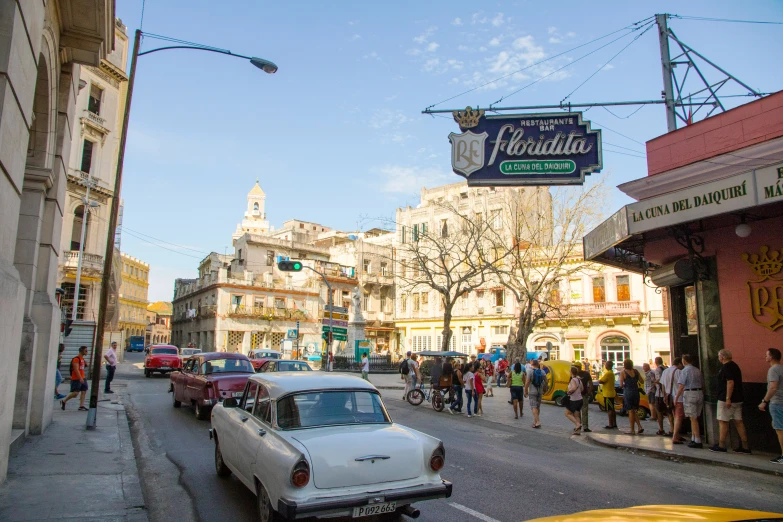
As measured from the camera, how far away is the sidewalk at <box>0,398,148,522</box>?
574 centimetres

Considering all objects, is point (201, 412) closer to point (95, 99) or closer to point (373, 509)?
point (373, 509)

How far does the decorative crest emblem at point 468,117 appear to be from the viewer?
34.0 feet

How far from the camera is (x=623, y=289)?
41.2m

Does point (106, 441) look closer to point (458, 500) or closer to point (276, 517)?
point (276, 517)

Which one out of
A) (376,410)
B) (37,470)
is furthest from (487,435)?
(37,470)

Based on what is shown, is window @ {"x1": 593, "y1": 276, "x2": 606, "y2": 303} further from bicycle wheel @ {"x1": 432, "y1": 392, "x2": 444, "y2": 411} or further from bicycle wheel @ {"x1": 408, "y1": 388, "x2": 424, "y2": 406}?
bicycle wheel @ {"x1": 432, "y1": 392, "x2": 444, "y2": 411}

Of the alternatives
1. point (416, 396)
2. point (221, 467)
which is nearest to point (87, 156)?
point (416, 396)

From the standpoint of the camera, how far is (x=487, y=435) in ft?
41.1

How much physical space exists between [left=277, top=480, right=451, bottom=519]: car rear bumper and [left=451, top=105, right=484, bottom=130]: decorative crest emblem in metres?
7.19

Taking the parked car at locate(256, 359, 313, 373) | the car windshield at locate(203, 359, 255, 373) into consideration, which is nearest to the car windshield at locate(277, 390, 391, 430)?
the car windshield at locate(203, 359, 255, 373)

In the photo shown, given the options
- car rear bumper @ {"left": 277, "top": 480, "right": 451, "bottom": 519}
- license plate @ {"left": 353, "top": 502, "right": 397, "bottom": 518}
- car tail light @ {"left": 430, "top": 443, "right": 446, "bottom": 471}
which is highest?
car tail light @ {"left": 430, "top": 443, "right": 446, "bottom": 471}

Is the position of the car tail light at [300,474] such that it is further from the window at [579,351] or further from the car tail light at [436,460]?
the window at [579,351]

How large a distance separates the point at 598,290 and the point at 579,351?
5.22 m

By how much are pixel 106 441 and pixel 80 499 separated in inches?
167
